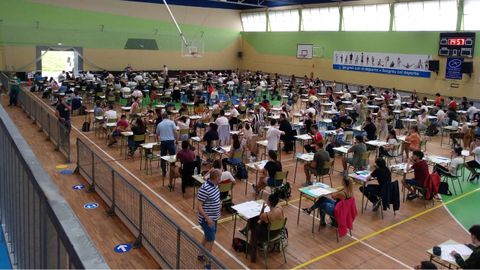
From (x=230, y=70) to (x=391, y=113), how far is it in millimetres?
28190

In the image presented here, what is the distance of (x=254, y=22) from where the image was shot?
47.4 meters

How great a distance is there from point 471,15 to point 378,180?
22.4 m

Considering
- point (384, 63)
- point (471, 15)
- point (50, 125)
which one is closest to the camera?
point (50, 125)

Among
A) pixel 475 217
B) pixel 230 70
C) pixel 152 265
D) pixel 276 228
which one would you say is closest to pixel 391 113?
pixel 475 217

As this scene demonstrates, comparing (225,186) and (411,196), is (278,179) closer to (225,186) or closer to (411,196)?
(225,186)

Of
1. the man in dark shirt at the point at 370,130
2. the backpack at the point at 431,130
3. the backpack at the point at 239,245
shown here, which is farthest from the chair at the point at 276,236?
the backpack at the point at 431,130

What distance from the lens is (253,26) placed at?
47.6 m

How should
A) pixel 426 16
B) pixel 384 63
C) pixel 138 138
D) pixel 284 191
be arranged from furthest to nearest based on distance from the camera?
pixel 384 63
pixel 426 16
pixel 138 138
pixel 284 191

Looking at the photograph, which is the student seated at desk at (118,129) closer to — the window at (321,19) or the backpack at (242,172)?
the backpack at (242,172)

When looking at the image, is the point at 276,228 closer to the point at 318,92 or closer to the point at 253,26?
the point at 318,92

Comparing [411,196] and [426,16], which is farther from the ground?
[426,16]

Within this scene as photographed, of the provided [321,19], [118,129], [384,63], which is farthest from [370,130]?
[321,19]

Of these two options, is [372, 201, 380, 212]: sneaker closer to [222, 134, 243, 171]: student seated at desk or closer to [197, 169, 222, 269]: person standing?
[222, 134, 243, 171]: student seated at desk

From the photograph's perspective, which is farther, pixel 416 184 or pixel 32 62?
pixel 32 62
